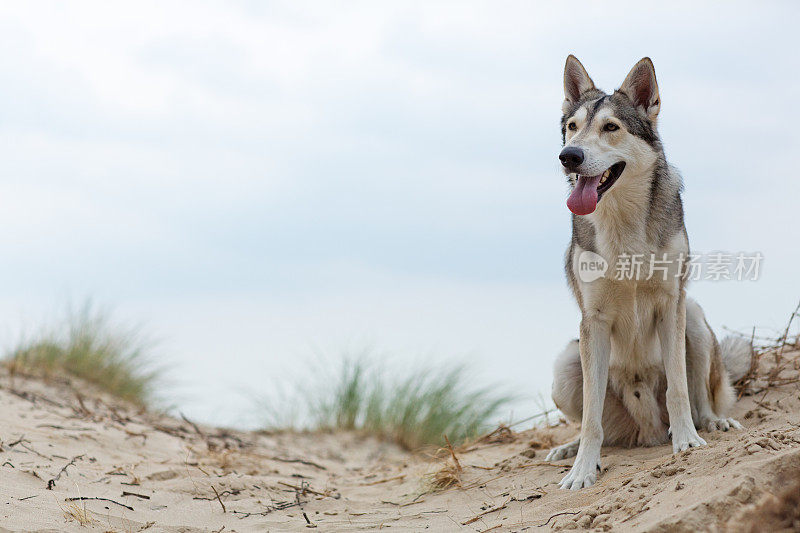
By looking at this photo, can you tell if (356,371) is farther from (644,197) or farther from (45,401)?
(644,197)

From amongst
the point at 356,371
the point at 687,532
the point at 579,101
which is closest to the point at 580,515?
the point at 687,532

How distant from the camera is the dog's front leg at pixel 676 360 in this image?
475 centimetres

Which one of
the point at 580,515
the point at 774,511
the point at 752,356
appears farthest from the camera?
the point at 752,356

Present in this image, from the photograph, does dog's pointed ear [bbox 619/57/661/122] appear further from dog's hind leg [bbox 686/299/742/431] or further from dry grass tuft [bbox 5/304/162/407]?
dry grass tuft [bbox 5/304/162/407]

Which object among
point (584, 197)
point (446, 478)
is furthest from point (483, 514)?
point (584, 197)

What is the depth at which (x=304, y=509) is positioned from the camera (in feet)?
16.4

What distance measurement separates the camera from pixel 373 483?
6023mm

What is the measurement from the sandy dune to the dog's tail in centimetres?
21

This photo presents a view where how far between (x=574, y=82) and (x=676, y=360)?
2029mm

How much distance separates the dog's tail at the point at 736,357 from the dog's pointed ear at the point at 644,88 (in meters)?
2.18

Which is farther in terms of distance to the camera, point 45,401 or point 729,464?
point 45,401

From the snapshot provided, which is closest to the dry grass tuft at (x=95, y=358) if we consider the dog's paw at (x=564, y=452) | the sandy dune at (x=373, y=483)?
the sandy dune at (x=373, y=483)

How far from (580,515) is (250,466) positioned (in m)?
3.50

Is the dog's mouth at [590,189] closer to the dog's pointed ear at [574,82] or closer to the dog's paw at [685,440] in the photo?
the dog's pointed ear at [574,82]
